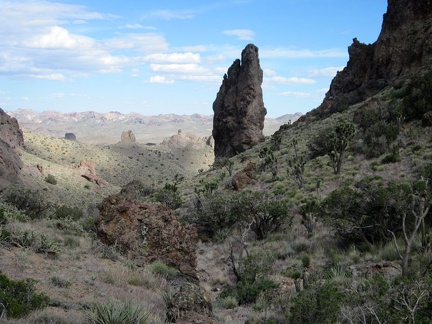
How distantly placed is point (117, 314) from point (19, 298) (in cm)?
160

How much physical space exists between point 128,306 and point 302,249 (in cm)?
1048

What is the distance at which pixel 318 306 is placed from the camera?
697 cm

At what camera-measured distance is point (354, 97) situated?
49688mm

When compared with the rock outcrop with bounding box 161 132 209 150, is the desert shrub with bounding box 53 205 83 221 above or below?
below

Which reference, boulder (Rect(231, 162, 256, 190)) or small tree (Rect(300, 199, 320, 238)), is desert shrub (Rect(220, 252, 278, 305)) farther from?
boulder (Rect(231, 162, 256, 190))

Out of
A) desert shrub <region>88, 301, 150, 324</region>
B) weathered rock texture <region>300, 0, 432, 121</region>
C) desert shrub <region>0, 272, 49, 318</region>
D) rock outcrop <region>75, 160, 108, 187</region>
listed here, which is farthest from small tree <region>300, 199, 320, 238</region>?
rock outcrop <region>75, 160, 108, 187</region>

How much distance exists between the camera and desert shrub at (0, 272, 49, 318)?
5.63 m

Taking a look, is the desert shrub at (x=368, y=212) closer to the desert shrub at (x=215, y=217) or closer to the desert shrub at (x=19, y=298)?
the desert shrub at (x=215, y=217)

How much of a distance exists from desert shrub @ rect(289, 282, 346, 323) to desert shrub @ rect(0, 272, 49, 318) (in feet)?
14.7

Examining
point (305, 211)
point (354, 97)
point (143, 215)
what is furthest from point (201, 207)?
point (354, 97)

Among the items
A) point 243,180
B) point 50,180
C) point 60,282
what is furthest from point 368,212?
point 50,180

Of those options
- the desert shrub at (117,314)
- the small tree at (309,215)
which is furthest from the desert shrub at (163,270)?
the small tree at (309,215)

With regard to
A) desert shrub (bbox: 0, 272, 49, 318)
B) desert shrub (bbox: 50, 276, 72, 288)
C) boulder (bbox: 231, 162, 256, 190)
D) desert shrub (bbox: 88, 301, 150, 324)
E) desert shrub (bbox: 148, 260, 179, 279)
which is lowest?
desert shrub (bbox: 148, 260, 179, 279)

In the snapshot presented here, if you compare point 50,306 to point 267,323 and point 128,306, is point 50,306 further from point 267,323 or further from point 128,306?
point 267,323
